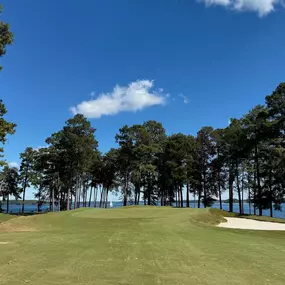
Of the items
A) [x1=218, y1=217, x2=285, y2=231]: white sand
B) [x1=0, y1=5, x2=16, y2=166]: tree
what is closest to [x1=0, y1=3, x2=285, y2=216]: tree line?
[x1=218, y1=217, x2=285, y2=231]: white sand

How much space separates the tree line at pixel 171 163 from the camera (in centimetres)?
4025

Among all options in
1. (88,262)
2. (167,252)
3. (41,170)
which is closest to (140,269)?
(88,262)

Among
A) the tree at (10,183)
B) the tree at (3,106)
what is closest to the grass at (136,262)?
the tree at (3,106)

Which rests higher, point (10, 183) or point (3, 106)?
point (3, 106)

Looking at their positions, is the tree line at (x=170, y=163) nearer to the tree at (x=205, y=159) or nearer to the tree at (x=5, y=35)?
the tree at (x=205, y=159)

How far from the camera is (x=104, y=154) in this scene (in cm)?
6294

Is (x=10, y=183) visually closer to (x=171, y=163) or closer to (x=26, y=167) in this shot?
(x=26, y=167)

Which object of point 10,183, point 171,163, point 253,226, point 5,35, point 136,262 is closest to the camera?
point 136,262

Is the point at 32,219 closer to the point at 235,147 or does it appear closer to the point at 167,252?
the point at 167,252

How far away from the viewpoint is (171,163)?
50.8 m

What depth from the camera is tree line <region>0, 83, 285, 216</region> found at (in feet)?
132

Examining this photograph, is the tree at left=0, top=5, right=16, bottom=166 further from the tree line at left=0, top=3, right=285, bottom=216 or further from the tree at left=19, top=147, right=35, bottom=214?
the tree at left=19, top=147, right=35, bottom=214

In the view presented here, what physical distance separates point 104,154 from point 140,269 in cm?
5606

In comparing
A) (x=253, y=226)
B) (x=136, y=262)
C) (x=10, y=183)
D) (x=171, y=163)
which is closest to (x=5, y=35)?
(x=136, y=262)
